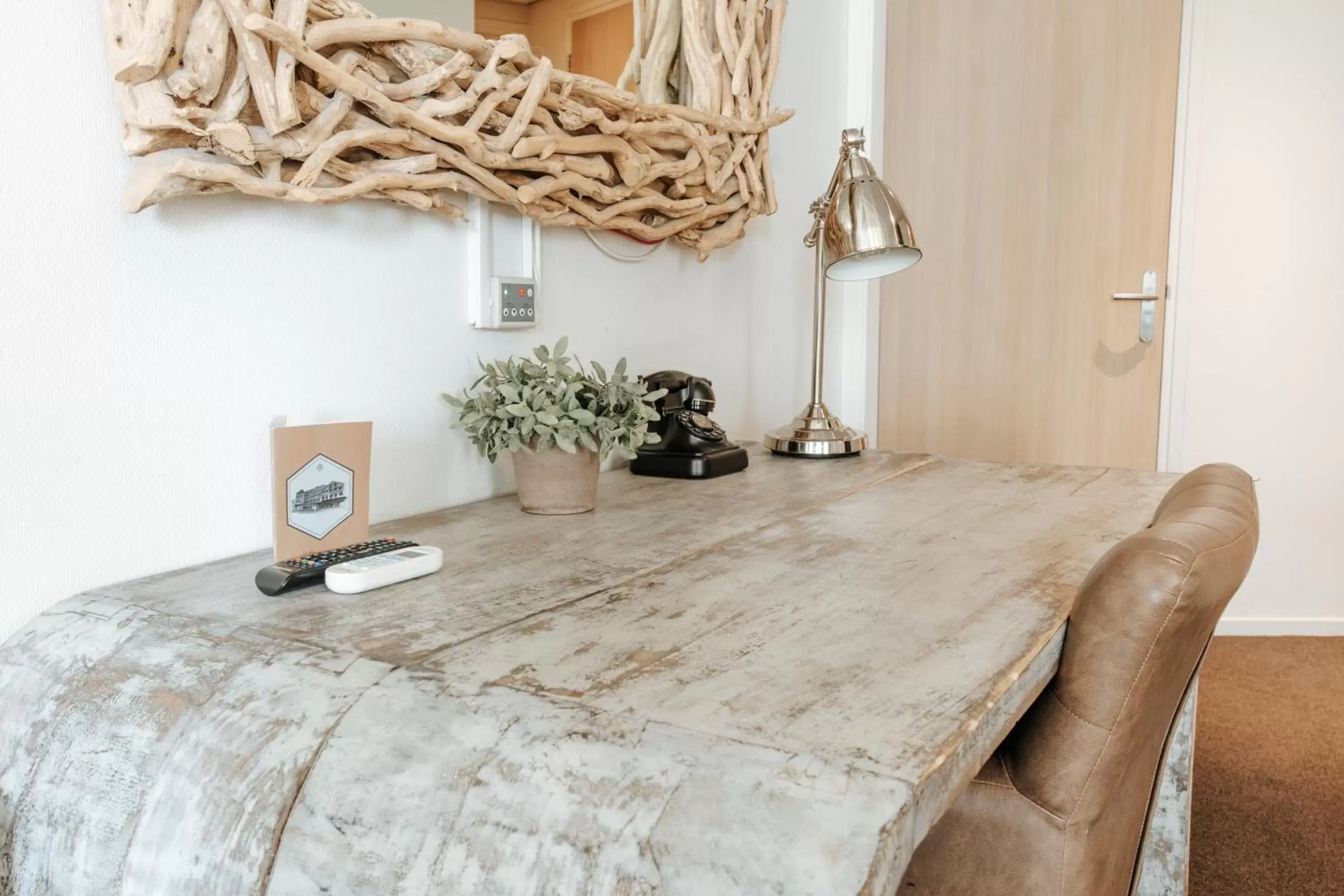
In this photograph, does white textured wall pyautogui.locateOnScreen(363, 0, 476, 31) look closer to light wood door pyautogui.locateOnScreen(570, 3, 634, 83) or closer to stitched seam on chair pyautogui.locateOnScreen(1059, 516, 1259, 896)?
light wood door pyautogui.locateOnScreen(570, 3, 634, 83)

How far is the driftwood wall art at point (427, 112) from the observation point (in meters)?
0.91

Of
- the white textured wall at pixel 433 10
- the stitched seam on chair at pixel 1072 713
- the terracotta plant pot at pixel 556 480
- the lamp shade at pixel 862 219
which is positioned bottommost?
the stitched seam on chair at pixel 1072 713

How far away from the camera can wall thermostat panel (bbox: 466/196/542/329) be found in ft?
4.42

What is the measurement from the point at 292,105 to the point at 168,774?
64cm

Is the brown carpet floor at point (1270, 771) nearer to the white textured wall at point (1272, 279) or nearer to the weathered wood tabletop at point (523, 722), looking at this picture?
the white textured wall at point (1272, 279)

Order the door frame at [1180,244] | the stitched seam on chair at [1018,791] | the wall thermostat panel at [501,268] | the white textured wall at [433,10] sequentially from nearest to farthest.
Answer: the stitched seam on chair at [1018,791]
the white textured wall at [433,10]
the wall thermostat panel at [501,268]
the door frame at [1180,244]

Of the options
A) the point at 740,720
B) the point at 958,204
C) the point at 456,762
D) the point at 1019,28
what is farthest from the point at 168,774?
the point at 1019,28

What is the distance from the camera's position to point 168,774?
27.2 inches

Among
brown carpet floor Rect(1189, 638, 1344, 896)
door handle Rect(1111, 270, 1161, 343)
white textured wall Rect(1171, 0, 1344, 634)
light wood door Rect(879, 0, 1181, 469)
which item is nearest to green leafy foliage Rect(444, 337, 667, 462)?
brown carpet floor Rect(1189, 638, 1344, 896)

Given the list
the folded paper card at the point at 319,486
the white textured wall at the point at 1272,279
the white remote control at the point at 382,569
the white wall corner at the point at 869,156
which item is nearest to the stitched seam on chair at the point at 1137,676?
the white remote control at the point at 382,569

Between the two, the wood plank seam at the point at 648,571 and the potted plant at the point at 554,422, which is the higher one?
the potted plant at the point at 554,422

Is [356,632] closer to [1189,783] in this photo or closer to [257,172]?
[257,172]

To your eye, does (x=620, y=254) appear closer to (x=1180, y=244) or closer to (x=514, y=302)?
(x=514, y=302)

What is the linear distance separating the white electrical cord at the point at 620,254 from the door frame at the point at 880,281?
970 mm
